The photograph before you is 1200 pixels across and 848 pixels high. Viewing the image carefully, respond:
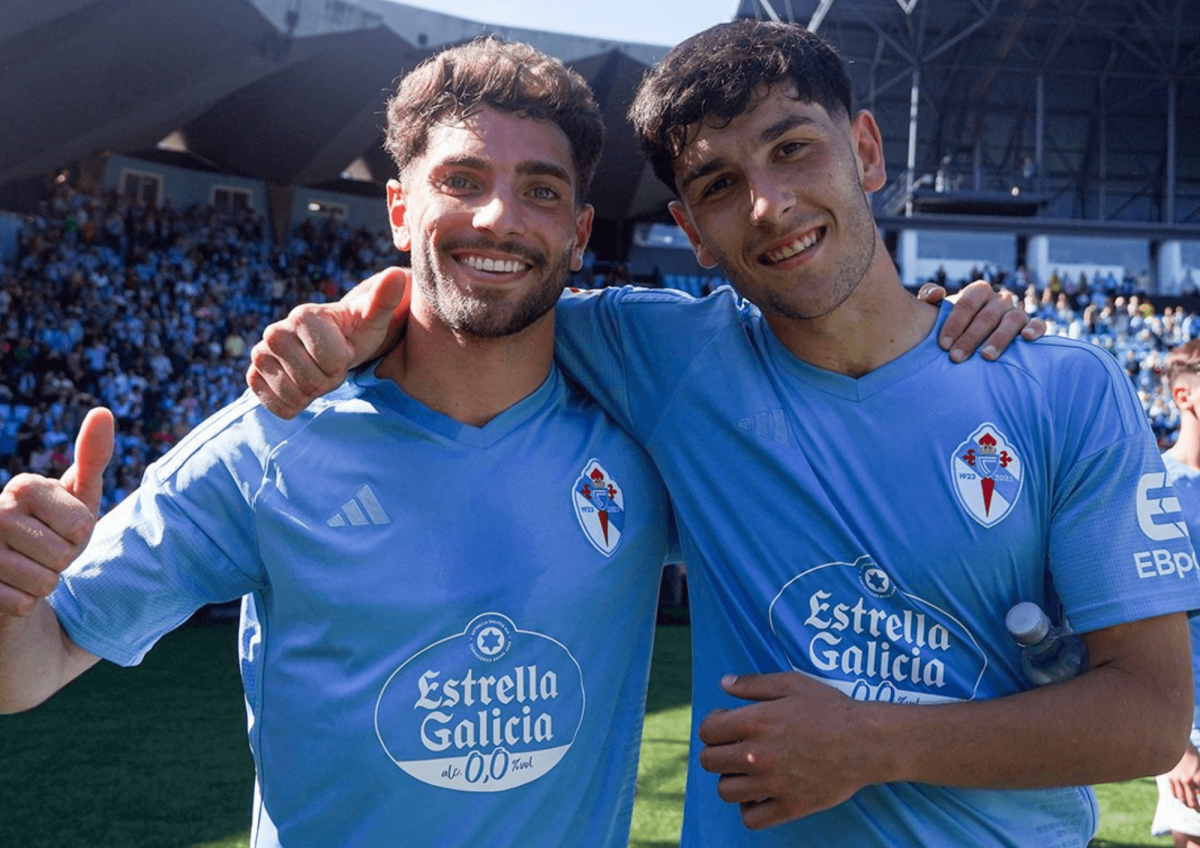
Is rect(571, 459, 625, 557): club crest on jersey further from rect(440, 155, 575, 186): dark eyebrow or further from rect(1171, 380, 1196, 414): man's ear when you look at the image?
rect(1171, 380, 1196, 414): man's ear

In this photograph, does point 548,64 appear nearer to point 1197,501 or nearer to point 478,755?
point 478,755

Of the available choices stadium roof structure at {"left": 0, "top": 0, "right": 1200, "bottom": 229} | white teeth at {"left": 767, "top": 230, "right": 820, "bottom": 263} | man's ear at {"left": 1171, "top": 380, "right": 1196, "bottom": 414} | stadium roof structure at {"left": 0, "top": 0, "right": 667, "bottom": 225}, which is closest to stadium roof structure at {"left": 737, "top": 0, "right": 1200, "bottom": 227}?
stadium roof structure at {"left": 0, "top": 0, "right": 1200, "bottom": 229}

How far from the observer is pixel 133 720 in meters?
7.61

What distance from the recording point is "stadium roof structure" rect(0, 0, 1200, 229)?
18125 millimetres

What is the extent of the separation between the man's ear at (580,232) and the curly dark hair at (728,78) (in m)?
0.22

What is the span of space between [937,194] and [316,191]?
16071 mm

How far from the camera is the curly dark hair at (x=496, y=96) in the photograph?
2254mm

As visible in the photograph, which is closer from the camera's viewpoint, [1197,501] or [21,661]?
[21,661]

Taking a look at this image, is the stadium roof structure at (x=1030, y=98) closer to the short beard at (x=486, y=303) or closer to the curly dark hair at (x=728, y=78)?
the curly dark hair at (x=728, y=78)

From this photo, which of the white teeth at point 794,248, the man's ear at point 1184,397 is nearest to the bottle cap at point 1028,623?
the white teeth at point 794,248

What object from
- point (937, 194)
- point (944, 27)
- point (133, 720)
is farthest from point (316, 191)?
point (133, 720)

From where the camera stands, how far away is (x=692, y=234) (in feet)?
7.36

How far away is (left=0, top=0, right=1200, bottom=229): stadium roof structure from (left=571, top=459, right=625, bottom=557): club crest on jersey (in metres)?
6.83

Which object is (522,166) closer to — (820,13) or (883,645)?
(883,645)
